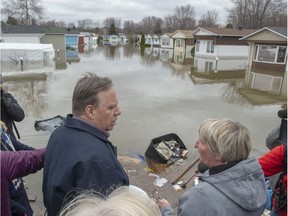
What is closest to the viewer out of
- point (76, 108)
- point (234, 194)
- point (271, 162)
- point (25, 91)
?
point (234, 194)

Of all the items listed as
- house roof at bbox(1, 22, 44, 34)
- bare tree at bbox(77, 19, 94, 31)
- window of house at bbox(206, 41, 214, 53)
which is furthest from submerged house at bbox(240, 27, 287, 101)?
bare tree at bbox(77, 19, 94, 31)

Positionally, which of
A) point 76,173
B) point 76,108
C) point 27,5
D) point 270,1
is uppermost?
point 270,1

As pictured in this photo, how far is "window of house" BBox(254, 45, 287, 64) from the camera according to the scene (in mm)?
22566

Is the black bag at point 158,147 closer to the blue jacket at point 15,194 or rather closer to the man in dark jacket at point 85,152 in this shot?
the blue jacket at point 15,194

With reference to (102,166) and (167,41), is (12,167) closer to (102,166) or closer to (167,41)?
(102,166)

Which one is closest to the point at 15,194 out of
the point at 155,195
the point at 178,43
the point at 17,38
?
the point at 155,195

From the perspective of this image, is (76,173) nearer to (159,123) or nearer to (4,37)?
(159,123)

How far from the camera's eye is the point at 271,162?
2299 millimetres

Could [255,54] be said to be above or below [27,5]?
below

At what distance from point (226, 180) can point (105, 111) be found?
3.01 feet

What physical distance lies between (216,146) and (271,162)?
3.03 ft

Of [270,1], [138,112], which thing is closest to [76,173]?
[138,112]

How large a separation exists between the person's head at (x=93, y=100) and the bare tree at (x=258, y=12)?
5978cm

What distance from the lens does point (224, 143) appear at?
65.7 inches
